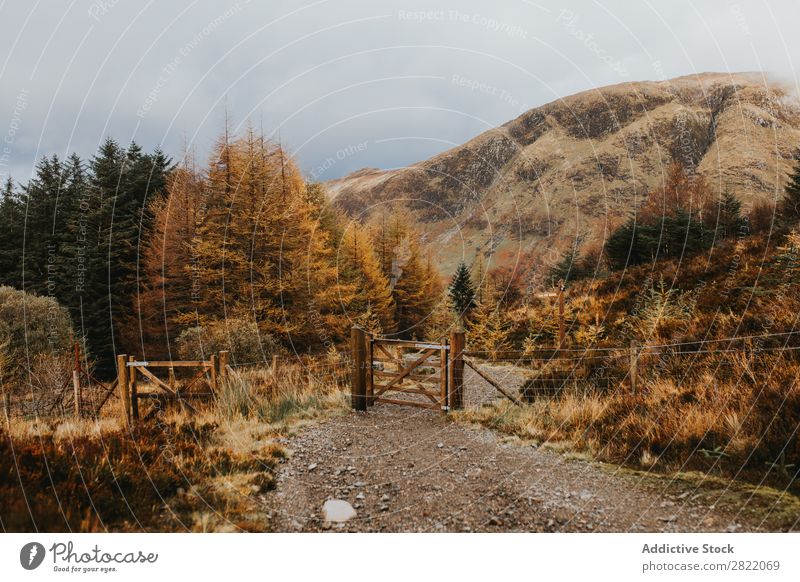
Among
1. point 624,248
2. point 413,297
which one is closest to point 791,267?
point 624,248

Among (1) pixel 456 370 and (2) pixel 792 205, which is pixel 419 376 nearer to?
(1) pixel 456 370

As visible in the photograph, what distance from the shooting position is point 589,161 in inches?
2496

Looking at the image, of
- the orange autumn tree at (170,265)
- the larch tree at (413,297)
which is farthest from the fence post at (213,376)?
the larch tree at (413,297)

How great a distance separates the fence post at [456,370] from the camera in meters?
8.16

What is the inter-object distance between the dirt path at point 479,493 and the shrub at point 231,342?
26.7 feet

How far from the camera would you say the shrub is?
44.3 ft

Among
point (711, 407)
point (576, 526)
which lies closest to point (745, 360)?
point (711, 407)

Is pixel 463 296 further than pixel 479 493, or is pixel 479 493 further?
pixel 463 296

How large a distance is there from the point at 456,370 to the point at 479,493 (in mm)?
3512

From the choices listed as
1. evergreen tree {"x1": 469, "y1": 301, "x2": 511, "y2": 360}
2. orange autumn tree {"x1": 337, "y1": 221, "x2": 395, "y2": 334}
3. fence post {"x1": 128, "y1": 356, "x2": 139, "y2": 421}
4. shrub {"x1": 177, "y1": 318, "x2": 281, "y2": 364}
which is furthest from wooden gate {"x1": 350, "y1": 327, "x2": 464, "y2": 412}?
orange autumn tree {"x1": 337, "y1": 221, "x2": 395, "y2": 334}

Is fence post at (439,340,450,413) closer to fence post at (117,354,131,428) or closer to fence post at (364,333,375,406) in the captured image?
fence post at (364,333,375,406)

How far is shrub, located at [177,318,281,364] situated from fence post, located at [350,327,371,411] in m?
6.15

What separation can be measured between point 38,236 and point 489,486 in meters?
29.4

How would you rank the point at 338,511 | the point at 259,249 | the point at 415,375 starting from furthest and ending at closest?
the point at 259,249 < the point at 415,375 < the point at 338,511
